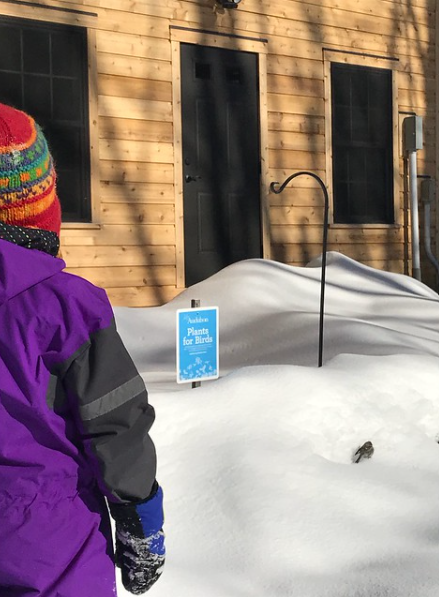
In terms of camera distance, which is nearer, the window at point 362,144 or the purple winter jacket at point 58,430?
the purple winter jacket at point 58,430

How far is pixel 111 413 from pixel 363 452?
2471 mm

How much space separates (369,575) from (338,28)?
25.6 ft

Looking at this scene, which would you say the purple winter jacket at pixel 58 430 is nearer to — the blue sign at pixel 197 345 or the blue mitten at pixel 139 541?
the blue mitten at pixel 139 541

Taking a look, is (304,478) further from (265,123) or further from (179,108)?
(265,123)

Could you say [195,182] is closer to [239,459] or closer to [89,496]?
[239,459]

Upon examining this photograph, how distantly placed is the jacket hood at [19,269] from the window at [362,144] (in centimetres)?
812

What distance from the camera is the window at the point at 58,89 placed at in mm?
7086

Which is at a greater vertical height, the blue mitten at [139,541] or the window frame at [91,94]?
the window frame at [91,94]

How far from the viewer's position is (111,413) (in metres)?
1.57

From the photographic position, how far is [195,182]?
823 centimetres

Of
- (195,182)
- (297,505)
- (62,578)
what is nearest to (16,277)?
(62,578)

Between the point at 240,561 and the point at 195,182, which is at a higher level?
the point at 195,182

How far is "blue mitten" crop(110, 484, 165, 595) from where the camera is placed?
5.37 ft

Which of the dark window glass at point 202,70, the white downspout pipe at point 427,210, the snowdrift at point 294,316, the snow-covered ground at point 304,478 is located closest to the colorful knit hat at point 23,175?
the snow-covered ground at point 304,478
